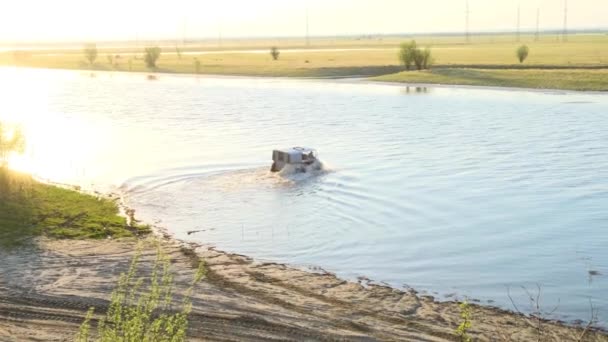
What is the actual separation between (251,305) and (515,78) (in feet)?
197

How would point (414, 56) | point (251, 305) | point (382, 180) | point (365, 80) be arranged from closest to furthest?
point (251, 305)
point (382, 180)
point (365, 80)
point (414, 56)

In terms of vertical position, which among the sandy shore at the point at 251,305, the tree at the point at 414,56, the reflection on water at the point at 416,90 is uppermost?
the tree at the point at 414,56

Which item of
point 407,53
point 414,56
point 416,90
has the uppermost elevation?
point 407,53

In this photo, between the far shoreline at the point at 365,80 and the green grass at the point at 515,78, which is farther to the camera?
the green grass at the point at 515,78

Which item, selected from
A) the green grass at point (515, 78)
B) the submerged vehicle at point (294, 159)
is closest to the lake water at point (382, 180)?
the submerged vehicle at point (294, 159)

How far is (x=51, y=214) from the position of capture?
23.4 m

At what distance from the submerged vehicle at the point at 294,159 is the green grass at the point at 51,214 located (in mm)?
7454

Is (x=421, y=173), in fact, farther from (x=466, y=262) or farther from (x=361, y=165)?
(x=466, y=262)

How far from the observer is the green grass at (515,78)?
65750 millimetres

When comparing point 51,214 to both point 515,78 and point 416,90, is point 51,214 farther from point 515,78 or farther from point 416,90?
point 515,78

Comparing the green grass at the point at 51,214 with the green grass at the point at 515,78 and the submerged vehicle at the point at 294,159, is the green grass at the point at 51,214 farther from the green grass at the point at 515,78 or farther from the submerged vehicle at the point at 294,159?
the green grass at the point at 515,78

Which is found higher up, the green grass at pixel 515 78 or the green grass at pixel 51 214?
the green grass at pixel 515 78

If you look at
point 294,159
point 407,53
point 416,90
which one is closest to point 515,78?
point 416,90

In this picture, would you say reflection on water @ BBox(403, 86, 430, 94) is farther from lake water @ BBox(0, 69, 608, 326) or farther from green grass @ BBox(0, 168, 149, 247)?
green grass @ BBox(0, 168, 149, 247)
